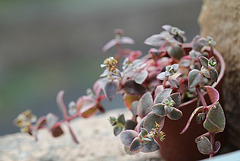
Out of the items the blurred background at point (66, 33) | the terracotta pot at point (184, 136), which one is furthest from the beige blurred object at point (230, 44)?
the blurred background at point (66, 33)

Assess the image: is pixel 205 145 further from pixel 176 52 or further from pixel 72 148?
pixel 72 148

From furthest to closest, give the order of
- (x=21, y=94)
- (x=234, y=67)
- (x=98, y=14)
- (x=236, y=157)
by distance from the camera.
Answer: (x=98, y=14)
(x=21, y=94)
(x=234, y=67)
(x=236, y=157)

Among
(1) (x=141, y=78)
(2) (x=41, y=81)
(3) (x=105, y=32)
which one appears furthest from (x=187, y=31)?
(1) (x=141, y=78)

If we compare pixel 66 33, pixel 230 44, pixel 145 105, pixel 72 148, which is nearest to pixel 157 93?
pixel 145 105

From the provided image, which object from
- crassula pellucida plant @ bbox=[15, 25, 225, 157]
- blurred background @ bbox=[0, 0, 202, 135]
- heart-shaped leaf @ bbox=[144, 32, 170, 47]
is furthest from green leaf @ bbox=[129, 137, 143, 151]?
blurred background @ bbox=[0, 0, 202, 135]

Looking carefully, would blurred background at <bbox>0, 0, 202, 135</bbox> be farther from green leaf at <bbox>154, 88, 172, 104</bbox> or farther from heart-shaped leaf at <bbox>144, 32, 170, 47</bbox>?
green leaf at <bbox>154, 88, 172, 104</bbox>

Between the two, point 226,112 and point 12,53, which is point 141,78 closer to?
point 226,112
